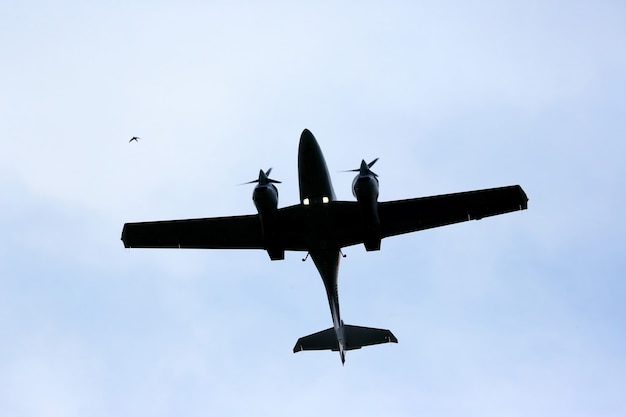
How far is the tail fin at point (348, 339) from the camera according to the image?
40.8m

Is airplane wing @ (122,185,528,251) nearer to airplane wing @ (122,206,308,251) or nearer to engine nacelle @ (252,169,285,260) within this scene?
airplane wing @ (122,206,308,251)

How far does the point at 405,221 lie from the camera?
38031 millimetres

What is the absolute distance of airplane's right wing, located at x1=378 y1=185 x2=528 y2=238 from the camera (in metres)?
37.0

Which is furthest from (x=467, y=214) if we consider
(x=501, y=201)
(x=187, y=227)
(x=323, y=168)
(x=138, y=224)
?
(x=138, y=224)

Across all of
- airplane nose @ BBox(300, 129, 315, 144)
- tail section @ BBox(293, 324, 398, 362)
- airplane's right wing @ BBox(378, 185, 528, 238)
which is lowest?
tail section @ BBox(293, 324, 398, 362)

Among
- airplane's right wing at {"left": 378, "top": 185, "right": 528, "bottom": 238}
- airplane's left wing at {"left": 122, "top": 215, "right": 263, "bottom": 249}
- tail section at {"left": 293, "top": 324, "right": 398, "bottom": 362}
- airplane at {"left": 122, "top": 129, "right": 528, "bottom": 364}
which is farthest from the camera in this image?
tail section at {"left": 293, "top": 324, "right": 398, "bottom": 362}

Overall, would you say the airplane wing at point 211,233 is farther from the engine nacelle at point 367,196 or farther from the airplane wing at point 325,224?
the engine nacelle at point 367,196

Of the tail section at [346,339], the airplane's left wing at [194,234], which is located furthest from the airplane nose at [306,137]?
the tail section at [346,339]

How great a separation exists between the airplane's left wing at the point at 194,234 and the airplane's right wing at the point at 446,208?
7713 mm

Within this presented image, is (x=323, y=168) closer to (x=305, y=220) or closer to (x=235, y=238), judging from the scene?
(x=305, y=220)

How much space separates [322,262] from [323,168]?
578 cm

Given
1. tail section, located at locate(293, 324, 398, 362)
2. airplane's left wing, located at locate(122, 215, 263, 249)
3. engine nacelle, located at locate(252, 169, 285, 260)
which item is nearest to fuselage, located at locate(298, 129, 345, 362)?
engine nacelle, located at locate(252, 169, 285, 260)

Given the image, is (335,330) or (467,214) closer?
(467,214)

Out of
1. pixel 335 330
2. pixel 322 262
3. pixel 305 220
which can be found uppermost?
pixel 305 220
